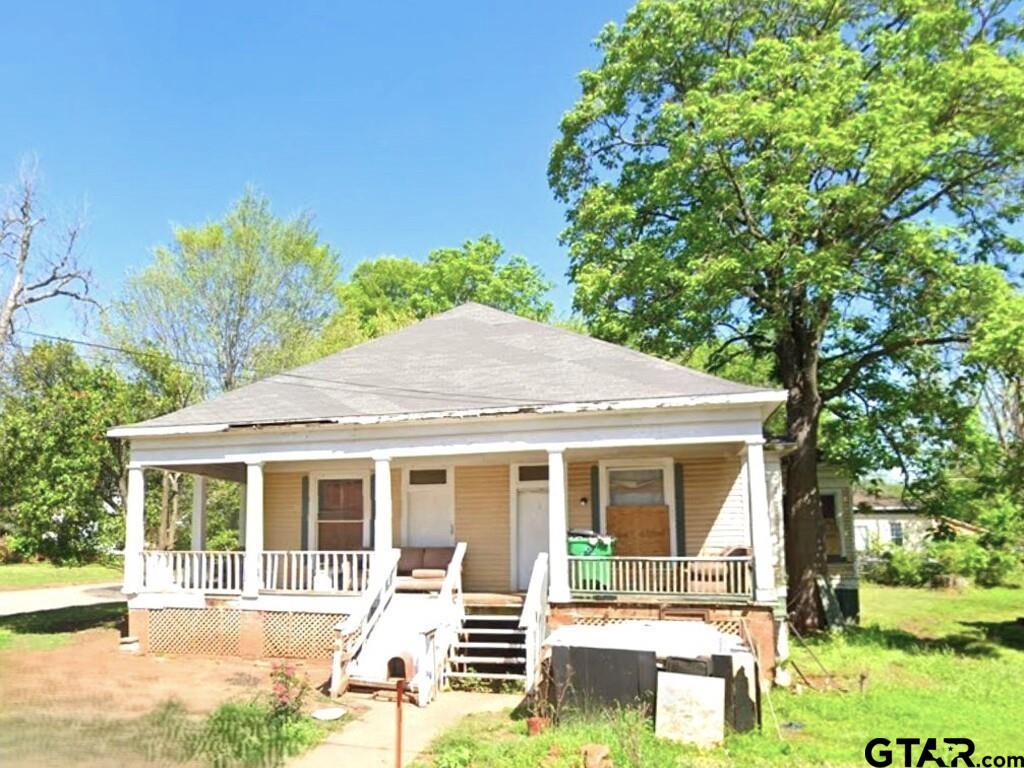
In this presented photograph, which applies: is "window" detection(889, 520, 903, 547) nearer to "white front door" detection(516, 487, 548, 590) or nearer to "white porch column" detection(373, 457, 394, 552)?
"white front door" detection(516, 487, 548, 590)

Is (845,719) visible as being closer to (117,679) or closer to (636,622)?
(636,622)

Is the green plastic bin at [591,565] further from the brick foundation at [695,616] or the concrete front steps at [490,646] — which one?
the concrete front steps at [490,646]

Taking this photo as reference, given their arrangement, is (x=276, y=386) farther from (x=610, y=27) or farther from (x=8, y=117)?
(x=610, y=27)

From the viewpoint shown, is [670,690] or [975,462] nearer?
[670,690]

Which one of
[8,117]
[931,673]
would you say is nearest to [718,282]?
[931,673]

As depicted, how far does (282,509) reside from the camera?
630 inches

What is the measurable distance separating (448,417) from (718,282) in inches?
240

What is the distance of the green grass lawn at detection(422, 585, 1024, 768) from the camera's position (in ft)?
23.8

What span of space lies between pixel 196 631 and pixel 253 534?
6.56 ft

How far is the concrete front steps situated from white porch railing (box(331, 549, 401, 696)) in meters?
1.31

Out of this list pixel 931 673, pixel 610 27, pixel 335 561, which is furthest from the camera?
pixel 610 27

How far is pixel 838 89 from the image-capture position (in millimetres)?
14672

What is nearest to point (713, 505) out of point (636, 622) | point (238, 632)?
point (636, 622)

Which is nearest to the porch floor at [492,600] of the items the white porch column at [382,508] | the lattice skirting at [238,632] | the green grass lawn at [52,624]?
the white porch column at [382,508]
